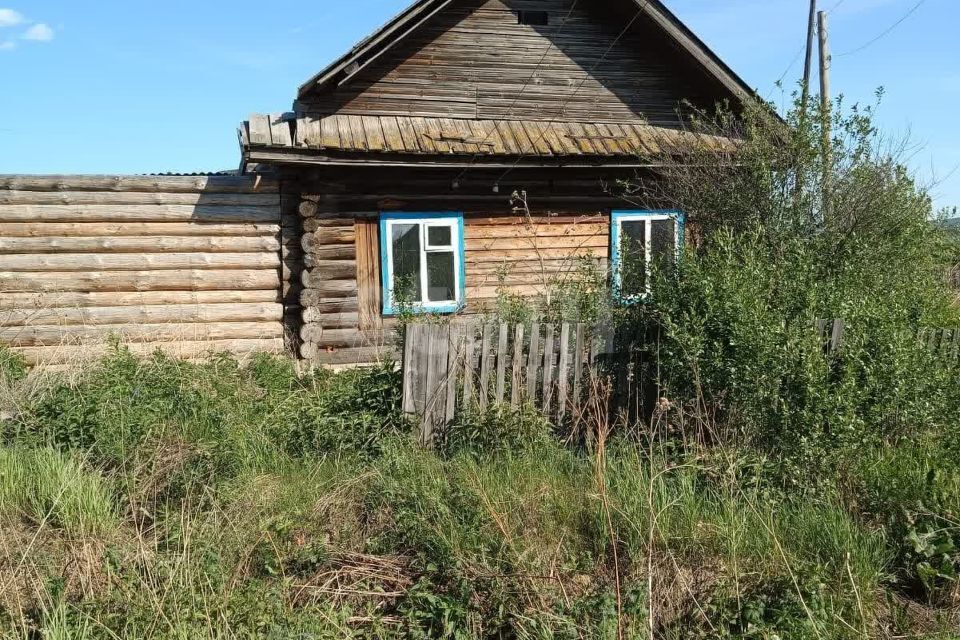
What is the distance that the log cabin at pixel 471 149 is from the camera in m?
9.86

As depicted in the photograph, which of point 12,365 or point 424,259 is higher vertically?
point 424,259

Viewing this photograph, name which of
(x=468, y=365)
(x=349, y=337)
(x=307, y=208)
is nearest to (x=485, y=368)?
(x=468, y=365)

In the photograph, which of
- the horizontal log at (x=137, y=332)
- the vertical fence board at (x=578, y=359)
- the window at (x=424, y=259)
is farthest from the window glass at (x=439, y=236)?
the vertical fence board at (x=578, y=359)

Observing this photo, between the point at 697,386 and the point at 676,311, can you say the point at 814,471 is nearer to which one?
the point at 697,386

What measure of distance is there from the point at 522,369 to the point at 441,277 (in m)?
4.81

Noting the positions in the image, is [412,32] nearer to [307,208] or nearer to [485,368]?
[307,208]

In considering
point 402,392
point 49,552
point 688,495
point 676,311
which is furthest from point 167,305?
point 688,495

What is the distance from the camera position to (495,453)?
17.6 feet

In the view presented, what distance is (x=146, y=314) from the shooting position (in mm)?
9289

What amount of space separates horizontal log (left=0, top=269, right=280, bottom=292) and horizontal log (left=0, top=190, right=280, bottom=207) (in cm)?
88

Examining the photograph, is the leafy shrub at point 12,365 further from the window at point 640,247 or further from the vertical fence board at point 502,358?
the window at point 640,247

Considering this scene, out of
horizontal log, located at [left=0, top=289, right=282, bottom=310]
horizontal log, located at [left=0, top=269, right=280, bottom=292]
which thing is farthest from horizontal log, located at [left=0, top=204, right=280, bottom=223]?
horizontal log, located at [left=0, top=289, right=282, bottom=310]

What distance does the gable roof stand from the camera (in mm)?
9992

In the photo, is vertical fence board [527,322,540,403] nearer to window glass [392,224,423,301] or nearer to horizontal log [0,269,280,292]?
window glass [392,224,423,301]
